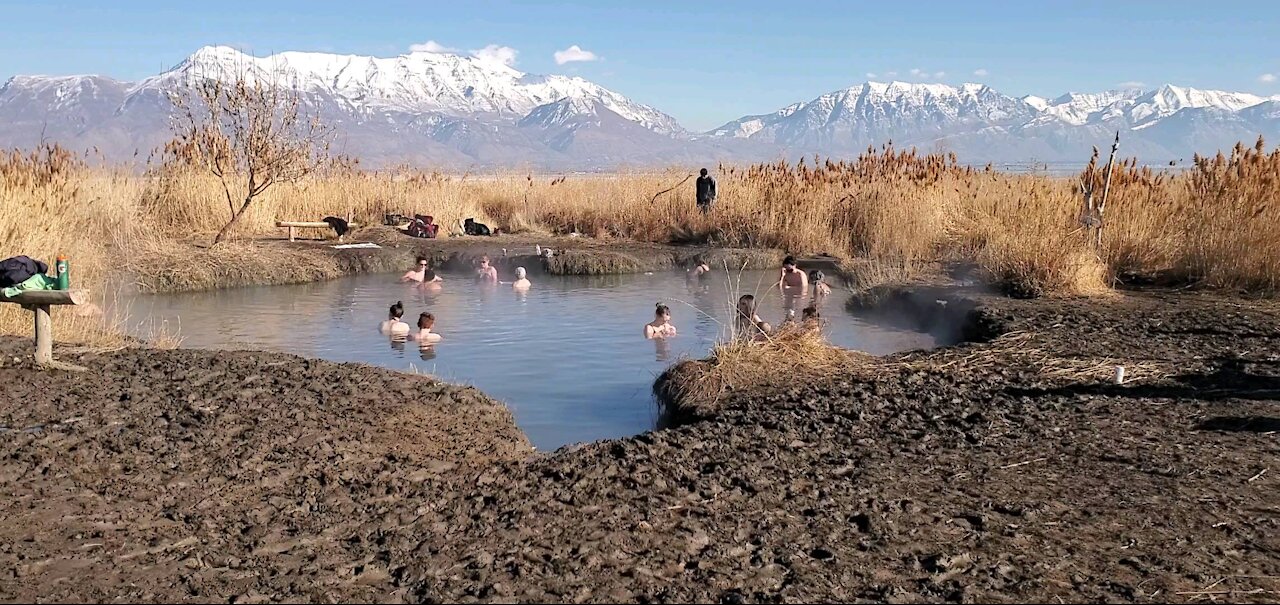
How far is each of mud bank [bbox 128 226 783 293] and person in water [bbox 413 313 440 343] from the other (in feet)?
17.5

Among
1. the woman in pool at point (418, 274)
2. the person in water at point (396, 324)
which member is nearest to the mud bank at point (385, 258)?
the woman in pool at point (418, 274)

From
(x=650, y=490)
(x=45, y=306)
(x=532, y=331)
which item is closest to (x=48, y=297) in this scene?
(x=45, y=306)

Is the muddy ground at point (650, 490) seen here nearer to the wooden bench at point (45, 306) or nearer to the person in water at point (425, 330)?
the wooden bench at point (45, 306)

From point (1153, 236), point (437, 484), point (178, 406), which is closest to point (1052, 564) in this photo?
point (437, 484)

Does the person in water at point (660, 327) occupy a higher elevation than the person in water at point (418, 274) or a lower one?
lower

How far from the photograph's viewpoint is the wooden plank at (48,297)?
23.5 feet

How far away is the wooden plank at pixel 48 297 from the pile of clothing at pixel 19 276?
5 centimetres

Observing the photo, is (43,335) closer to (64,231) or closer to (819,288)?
(64,231)

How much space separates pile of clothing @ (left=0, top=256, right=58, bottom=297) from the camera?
7.43 m

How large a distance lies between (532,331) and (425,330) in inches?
49.9

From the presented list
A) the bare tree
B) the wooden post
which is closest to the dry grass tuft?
the wooden post

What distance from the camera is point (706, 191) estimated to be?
68.9 feet

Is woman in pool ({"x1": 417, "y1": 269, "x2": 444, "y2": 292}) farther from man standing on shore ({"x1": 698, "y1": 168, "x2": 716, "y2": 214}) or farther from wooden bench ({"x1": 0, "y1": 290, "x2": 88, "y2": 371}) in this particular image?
wooden bench ({"x1": 0, "y1": 290, "x2": 88, "y2": 371})

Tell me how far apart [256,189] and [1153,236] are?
13.5 metres
